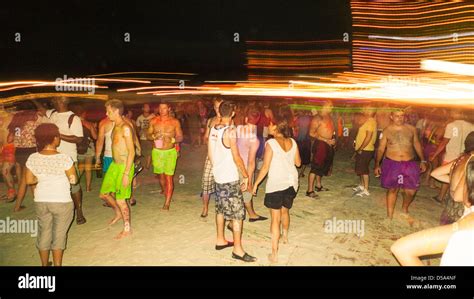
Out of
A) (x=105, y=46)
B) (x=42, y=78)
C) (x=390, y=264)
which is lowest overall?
(x=390, y=264)

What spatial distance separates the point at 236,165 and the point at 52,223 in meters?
2.39

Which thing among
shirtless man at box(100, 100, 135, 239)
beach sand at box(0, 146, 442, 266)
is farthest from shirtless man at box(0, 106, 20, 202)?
shirtless man at box(100, 100, 135, 239)

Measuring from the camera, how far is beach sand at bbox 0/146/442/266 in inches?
188

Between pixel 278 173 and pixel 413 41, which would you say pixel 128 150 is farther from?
pixel 413 41

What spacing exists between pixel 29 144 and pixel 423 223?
28.0 feet

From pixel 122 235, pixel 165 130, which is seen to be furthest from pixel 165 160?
pixel 122 235

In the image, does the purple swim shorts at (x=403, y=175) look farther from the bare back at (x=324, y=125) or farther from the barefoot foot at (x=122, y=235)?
the barefoot foot at (x=122, y=235)

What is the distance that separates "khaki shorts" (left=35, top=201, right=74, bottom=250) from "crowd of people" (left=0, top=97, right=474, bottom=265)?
12 millimetres

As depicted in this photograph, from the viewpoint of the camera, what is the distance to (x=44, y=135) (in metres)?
3.88

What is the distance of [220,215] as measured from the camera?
16.2 ft

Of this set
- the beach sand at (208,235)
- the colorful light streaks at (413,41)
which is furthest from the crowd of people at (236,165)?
the colorful light streaks at (413,41)

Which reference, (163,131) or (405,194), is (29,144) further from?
(405,194)
